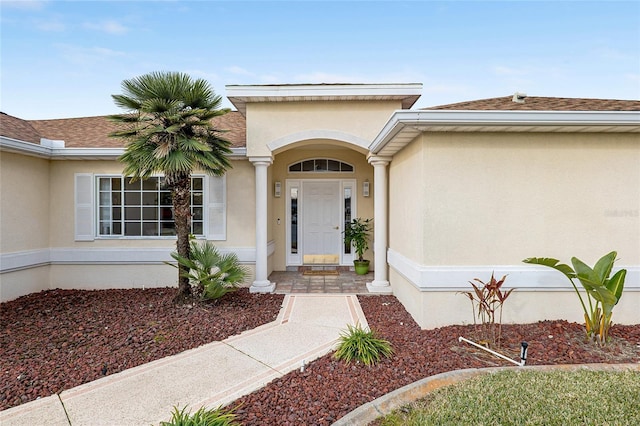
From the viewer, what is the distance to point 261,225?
7316 millimetres

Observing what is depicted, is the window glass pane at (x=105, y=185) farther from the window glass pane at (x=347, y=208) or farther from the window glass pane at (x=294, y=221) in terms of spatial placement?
the window glass pane at (x=347, y=208)

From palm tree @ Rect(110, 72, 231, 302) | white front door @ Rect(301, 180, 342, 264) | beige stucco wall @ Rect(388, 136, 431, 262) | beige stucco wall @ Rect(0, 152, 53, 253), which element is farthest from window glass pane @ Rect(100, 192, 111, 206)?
beige stucco wall @ Rect(388, 136, 431, 262)

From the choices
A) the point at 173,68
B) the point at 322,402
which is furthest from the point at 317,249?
the point at 322,402

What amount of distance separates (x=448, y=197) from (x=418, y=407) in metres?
3.02

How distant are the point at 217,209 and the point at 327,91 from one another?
3680 millimetres

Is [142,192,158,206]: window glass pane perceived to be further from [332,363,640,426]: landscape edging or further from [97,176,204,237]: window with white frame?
[332,363,640,426]: landscape edging

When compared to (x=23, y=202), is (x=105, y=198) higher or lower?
higher

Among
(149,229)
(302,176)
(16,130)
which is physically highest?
(16,130)

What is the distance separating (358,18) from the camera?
9531mm

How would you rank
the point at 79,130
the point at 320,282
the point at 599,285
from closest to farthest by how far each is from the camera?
1. the point at 599,285
2. the point at 320,282
3. the point at 79,130

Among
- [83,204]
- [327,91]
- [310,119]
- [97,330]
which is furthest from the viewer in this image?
[83,204]

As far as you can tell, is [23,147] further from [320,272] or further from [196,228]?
[320,272]

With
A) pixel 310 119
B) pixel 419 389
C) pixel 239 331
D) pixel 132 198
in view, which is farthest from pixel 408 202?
pixel 132 198

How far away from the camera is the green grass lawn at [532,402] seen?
2723mm
